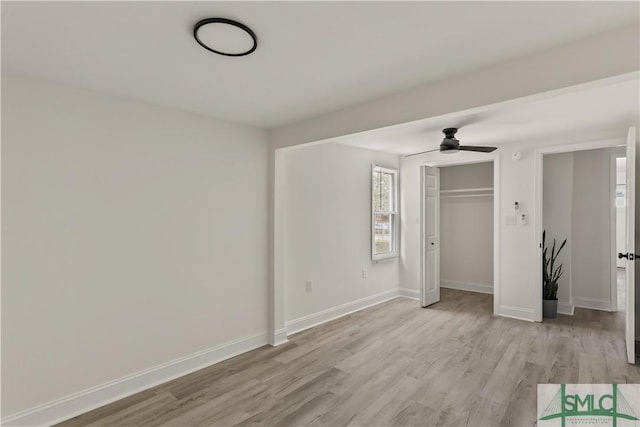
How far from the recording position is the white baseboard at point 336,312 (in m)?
3.89

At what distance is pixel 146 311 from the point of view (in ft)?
8.81

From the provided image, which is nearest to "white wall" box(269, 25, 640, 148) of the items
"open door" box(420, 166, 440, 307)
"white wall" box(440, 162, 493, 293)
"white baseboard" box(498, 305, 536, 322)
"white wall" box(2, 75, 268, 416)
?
"white wall" box(2, 75, 268, 416)

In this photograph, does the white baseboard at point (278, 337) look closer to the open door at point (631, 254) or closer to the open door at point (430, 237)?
the open door at point (430, 237)

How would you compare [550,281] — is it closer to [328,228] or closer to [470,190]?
[470,190]

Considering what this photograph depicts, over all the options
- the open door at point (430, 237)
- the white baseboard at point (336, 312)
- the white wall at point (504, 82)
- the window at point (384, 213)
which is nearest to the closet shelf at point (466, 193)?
the open door at point (430, 237)

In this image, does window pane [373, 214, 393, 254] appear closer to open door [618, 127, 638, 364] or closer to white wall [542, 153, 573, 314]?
white wall [542, 153, 573, 314]

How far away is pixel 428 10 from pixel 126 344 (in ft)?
9.92

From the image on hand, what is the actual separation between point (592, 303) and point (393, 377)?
3868mm

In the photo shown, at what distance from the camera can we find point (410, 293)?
17.6 feet

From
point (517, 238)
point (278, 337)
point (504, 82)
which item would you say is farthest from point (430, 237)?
point (504, 82)

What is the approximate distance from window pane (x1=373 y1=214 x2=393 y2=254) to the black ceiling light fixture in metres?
3.70

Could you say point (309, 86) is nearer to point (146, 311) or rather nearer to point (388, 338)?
point (146, 311)

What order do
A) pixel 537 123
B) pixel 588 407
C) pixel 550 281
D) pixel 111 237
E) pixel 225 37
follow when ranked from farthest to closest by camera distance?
pixel 550 281
pixel 537 123
pixel 111 237
pixel 588 407
pixel 225 37

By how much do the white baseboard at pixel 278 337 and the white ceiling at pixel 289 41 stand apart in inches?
96.3
